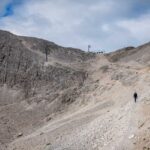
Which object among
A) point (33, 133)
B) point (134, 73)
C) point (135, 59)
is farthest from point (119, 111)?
point (135, 59)

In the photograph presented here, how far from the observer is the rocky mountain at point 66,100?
42250mm

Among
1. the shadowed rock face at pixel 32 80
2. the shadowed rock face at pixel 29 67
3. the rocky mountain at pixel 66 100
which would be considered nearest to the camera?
the rocky mountain at pixel 66 100

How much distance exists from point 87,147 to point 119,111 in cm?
644

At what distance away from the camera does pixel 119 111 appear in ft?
151

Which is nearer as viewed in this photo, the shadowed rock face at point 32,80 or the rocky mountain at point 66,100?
the rocky mountain at point 66,100

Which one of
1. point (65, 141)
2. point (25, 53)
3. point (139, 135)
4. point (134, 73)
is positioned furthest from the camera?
point (25, 53)

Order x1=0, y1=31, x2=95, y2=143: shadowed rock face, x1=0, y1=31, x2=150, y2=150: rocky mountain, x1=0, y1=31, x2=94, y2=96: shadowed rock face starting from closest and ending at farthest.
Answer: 1. x1=0, y1=31, x2=150, y2=150: rocky mountain
2. x1=0, y1=31, x2=95, y2=143: shadowed rock face
3. x1=0, y1=31, x2=94, y2=96: shadowed rock face

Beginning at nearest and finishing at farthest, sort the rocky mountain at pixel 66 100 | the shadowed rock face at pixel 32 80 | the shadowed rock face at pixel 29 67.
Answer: the rocky mountain at pixel 66 100 → the shadowed rock face at pixel 32 80 → the shadowed rock face at pixel 29 67

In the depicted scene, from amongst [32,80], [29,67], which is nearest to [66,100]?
[32,80]

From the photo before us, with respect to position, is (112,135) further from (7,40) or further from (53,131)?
(7,40)

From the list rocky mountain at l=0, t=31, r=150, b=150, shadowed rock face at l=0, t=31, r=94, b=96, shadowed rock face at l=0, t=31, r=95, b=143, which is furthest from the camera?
shadowed rock face at l=0, t=31, r=94, b=96

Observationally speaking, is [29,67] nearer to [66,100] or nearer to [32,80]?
[32,80]

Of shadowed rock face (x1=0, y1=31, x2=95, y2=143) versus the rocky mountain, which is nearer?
Result: the rocky mountain

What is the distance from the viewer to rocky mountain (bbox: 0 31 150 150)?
42250 mm
